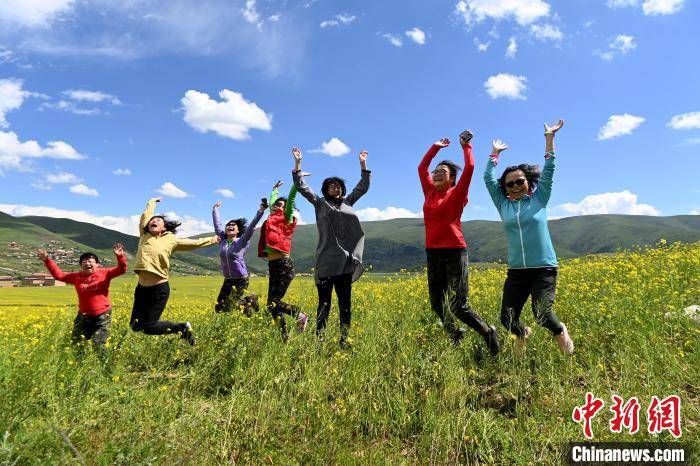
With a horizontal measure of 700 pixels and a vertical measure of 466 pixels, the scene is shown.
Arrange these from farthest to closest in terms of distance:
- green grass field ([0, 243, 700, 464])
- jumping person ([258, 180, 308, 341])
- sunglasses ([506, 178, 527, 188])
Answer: jumping person ([258, 180, 308, 341]) < sunglasses ([506, 178, 527, 188]) < green grass field ([0, 243, 700, 464])

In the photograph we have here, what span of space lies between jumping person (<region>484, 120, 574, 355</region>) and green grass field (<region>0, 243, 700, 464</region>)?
315 mm

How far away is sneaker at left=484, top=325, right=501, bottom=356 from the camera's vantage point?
4730mm

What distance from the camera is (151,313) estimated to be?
18.5ft

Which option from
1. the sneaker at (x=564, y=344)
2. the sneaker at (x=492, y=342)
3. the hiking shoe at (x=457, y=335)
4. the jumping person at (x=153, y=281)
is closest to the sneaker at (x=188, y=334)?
the jumping person at (x=153, y=281)

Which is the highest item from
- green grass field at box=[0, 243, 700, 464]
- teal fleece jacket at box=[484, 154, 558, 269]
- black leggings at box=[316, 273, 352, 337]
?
teal fleece jacket at box=[484, 154, 558, 269]

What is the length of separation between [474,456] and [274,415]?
5.73ft

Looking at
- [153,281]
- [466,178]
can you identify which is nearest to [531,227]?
[466,178]

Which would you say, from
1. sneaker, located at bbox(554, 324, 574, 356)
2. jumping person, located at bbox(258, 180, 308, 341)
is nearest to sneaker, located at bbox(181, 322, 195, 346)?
jumping person, located at bbox(258, 180, 308, 341)

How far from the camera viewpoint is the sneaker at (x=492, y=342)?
15.5ft

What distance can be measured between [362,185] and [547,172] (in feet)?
8.40

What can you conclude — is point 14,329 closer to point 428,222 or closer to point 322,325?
point 322,325

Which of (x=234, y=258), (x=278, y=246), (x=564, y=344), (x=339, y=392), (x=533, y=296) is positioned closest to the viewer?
(x=339, y=392)

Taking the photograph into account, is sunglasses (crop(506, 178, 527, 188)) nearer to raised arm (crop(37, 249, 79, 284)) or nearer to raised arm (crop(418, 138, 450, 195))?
raised arm (crop(418, 138, 450, 195))

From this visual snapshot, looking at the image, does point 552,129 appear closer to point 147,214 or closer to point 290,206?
point 290,206
